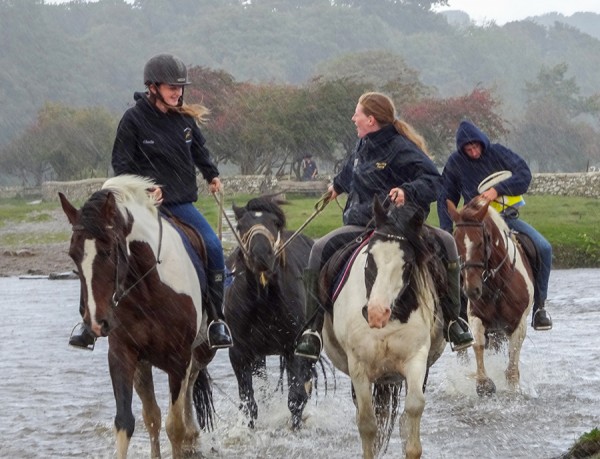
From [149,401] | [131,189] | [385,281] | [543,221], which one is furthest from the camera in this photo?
[543,221]

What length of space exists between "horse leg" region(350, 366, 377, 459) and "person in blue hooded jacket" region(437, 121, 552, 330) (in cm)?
441

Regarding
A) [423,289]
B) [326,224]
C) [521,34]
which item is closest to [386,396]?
[423,289]

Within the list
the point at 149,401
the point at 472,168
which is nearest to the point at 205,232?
the point at 149,401

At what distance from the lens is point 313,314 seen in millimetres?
8688

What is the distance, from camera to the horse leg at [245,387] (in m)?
10.4

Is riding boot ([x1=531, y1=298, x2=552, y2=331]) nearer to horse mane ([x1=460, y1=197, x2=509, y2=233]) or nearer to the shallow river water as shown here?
the shallow river water

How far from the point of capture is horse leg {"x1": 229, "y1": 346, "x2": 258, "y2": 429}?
10.4 meters

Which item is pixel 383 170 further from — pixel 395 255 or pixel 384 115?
pixel 395 255

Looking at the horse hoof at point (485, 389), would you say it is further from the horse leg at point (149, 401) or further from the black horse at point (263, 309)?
the horse leg at point (149, 401)

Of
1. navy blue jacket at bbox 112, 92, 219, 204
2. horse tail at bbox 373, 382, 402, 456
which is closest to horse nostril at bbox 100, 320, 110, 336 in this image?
navy blue jacket at bbox 112, 92, 219, 204

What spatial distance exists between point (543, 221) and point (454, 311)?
24.1 metres

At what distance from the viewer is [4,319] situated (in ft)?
64.6

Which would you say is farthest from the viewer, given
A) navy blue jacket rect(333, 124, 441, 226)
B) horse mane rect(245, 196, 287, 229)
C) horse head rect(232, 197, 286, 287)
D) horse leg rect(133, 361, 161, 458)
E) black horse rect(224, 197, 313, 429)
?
horse mane rect(245, 196, 287, 229)

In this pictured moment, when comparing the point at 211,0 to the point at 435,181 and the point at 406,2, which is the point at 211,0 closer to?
the point at 406,2
